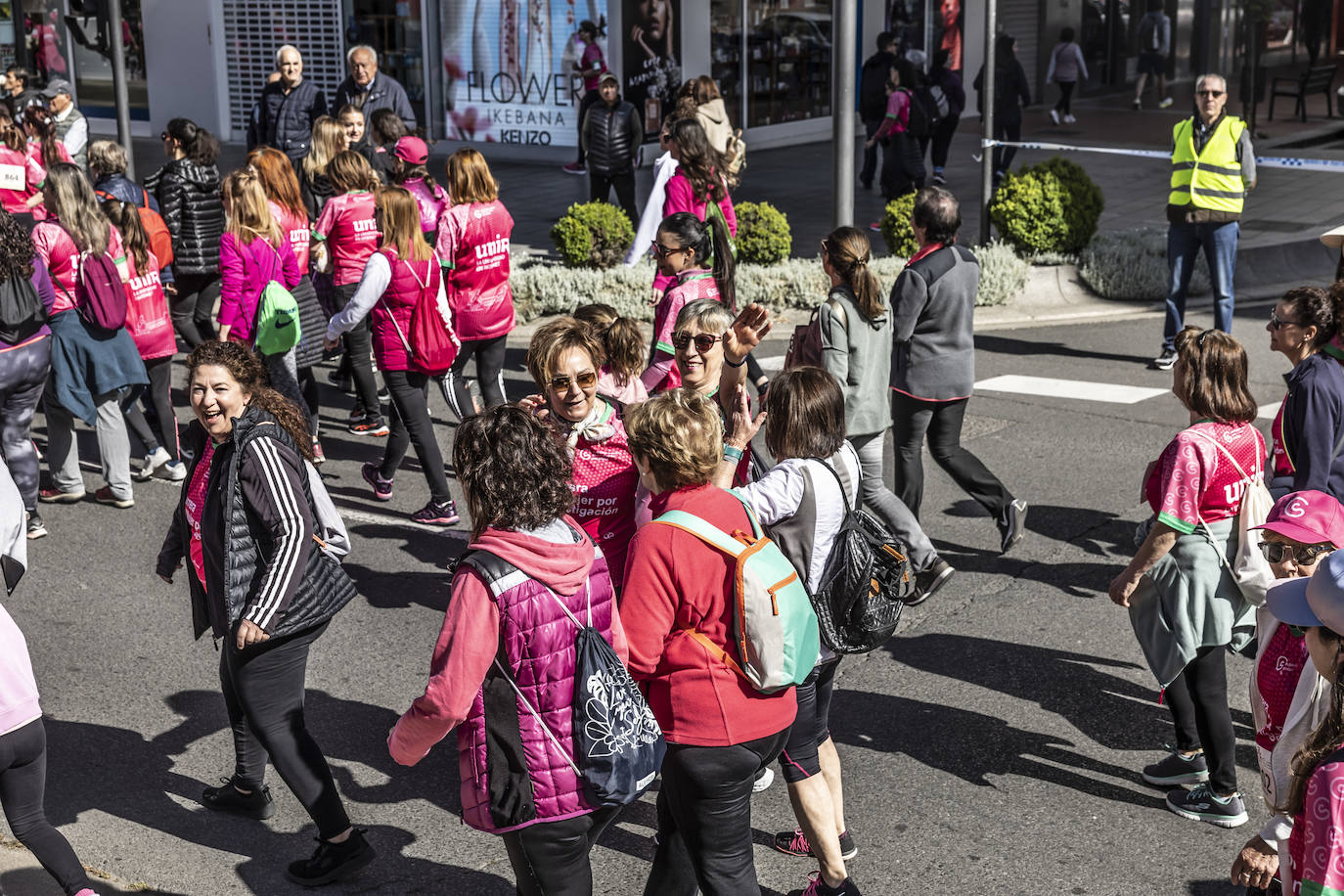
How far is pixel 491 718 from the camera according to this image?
375cm

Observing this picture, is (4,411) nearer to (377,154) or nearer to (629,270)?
(377,154)

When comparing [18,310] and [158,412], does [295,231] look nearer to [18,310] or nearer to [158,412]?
[158,412]

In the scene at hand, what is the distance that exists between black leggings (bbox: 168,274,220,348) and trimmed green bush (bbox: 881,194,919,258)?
6.32 meters

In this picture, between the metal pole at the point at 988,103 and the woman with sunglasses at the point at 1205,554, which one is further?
the metal pole at the point at 988,103

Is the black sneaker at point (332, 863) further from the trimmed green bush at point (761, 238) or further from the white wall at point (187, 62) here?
the white wall at point (187, 62)

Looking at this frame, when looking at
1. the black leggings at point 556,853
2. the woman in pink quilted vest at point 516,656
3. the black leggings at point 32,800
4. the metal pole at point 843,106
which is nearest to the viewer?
the woman in pink quilted vest at point 516,656

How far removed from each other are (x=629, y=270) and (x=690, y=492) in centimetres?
964

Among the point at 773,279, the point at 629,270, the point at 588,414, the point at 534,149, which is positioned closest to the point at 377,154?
the point at 629,270

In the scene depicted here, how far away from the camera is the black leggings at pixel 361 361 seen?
31.7 ft

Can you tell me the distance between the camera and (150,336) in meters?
8.98

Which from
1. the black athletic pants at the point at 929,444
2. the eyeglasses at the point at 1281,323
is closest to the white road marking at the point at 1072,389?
the black athletic pants at the point at 929,444

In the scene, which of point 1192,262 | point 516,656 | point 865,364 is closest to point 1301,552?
point 516,656

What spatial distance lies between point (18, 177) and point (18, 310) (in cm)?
370

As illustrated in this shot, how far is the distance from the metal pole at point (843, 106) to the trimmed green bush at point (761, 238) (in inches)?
146
